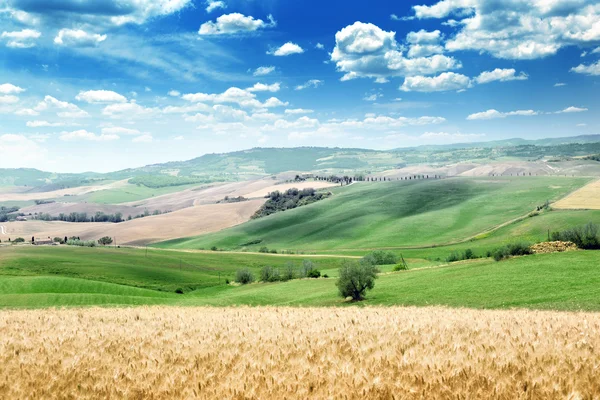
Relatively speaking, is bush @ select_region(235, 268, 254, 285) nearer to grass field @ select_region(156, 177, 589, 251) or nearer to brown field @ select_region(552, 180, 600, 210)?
grass field @ select_region(156, 177, 589, 251)

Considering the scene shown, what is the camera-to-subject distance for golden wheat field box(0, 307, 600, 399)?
713 cm

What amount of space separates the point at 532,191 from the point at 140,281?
15912 cm

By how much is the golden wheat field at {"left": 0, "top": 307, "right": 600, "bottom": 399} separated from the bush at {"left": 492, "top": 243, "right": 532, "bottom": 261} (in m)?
59.8

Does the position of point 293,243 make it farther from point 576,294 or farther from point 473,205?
point 576,294

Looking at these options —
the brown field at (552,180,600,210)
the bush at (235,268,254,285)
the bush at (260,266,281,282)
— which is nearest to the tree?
the bush at (235,268,254,285)

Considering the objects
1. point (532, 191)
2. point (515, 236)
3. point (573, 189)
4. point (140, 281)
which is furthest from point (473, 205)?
point (140, 281)

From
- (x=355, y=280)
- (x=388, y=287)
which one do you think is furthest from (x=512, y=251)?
(x=355, y=280)

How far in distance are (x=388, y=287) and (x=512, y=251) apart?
2079cm

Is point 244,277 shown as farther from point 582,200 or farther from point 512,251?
point 582,200

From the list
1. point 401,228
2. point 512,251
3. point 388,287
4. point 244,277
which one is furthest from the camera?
point 401,228

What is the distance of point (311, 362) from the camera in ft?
28.8

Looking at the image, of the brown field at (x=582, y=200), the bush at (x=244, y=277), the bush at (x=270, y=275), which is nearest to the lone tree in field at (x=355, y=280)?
the bush at (x=270, y=275)

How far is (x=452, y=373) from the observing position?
745 centimetres

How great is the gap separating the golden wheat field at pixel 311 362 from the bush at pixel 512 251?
196 feet
